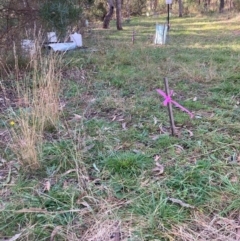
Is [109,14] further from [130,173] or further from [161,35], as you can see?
[130,173]

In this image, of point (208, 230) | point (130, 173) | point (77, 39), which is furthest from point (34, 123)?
point (77, 39)

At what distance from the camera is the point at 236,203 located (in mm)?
1705

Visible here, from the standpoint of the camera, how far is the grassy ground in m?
1.59

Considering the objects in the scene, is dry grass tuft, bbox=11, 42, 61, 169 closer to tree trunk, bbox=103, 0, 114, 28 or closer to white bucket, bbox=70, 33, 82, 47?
white bucket, bbox=70, 33, 82, 47

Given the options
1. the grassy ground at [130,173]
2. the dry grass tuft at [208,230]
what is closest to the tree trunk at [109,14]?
the grassy ground at [130,173]

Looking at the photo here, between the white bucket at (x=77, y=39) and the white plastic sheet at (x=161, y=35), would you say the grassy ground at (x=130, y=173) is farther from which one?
the white plastic sheet at (x=161, y=35)

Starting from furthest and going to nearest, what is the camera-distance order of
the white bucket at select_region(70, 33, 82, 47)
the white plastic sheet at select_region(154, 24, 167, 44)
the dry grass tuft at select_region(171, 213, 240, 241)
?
the white plastic sheet at select_region(154, 24, 167, 44) < the white bucket at select_region(70, 33, 82, 47) < the dry grass tuft at select_region(171, 213, 240, 241)

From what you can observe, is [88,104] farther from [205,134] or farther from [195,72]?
[195,72]

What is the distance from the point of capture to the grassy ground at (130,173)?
1.59 meters

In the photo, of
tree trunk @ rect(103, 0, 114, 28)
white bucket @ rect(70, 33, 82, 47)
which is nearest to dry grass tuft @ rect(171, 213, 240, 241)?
white bucket @ rect(70, 33, 82, 47)

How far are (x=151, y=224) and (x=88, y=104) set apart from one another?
205 cm

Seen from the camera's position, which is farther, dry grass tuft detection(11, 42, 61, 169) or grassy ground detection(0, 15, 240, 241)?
dry grass tuft detection(11, 42, 61, 169)

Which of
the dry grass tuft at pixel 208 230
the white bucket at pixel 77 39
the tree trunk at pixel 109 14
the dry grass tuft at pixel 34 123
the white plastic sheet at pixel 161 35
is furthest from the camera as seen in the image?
the tree trunk at pixel 109 14

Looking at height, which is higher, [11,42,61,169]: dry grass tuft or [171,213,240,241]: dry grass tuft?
[11,42,61,169]: dry grass tuft
